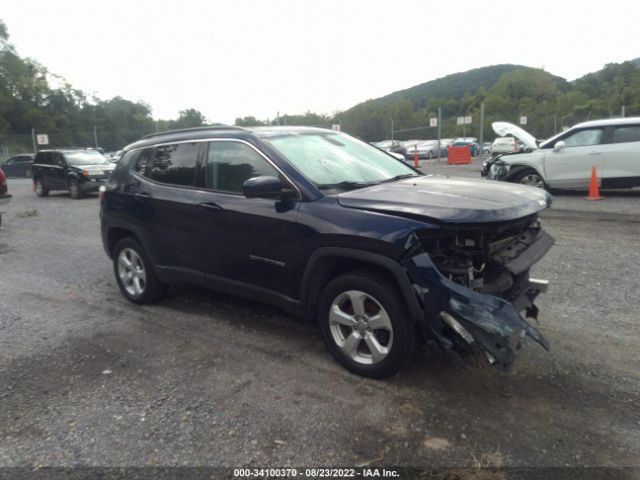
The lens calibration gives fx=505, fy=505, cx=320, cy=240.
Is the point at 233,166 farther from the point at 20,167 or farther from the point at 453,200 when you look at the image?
the point at 20,167

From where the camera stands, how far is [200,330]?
4.58 m

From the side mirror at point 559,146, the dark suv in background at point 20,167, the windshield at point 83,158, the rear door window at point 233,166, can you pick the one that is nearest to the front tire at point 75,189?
the windshield at point 83,158

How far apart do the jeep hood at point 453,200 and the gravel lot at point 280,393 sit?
3.85 feet

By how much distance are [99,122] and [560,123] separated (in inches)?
1692

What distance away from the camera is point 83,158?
1703 centimetres

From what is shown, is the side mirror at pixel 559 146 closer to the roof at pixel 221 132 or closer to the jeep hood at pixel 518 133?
the jeep hood at pixel 518 133

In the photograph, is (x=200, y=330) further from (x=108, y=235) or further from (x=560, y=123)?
(x=560, y=123)

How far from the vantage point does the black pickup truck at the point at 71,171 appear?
53.2 feet

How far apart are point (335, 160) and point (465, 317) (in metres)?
1.91

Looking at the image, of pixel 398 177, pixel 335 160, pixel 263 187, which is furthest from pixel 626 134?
pixel 263 187

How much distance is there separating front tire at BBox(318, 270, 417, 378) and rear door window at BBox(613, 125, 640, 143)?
32.1 feet

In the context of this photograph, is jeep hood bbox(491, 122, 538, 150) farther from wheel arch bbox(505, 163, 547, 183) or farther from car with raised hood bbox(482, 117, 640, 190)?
wheel arch bbox(505, 163, 547, 183)

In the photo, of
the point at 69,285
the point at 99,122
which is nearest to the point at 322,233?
the point at 69,285

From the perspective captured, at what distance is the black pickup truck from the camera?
1622cm
